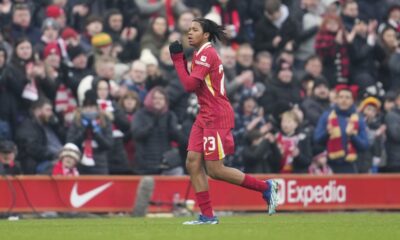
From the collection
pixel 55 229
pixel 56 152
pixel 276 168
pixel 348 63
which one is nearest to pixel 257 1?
pixel 348 63

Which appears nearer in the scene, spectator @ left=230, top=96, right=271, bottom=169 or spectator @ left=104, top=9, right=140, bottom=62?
spectator @ left=230, top=96, right=271, bottom=169

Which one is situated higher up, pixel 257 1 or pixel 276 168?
pixel 257 1

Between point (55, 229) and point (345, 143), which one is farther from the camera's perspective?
point (345, 143)

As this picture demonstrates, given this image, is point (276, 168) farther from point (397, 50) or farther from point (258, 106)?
point (397, 50)

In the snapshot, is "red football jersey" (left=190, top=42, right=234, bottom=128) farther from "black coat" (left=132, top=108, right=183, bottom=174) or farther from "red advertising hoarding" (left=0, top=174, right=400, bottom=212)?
"black coat" (left=132, top=108, right=183, bottom=174)

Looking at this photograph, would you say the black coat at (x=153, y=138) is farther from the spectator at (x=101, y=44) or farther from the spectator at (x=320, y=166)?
the spectator at (x=320, y=166)

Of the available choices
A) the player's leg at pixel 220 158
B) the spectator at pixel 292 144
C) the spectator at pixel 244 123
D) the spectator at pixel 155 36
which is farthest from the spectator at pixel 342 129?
the player's leg at pixel 220 158

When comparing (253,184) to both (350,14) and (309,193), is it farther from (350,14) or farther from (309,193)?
(350,14)

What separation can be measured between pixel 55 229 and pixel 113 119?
617 centimetres

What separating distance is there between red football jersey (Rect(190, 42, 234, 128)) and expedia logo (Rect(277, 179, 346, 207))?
535cm

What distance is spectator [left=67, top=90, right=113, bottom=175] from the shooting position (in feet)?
66.7

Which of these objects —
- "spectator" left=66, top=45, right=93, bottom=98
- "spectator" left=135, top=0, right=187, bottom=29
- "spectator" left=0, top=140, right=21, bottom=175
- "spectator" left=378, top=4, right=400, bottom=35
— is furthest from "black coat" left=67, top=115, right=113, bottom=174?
"spectator" left=378, top=4, right=400, bottom=35

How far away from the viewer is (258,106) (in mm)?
22812

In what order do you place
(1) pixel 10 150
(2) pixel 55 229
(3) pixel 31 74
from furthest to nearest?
(3) pixel 31 74, (1) pixel 10 150, (2) pixel 55 229
